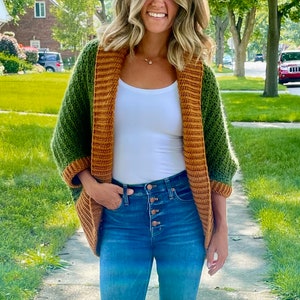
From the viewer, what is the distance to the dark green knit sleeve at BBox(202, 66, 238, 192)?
2.58 m

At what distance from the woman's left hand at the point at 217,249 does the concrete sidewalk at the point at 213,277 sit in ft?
5.03

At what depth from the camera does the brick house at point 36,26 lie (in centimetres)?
5672

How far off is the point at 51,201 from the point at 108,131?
4.14 meters

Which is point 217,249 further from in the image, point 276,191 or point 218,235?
point 276,191

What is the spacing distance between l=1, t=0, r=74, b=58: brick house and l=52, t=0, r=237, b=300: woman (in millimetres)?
55476

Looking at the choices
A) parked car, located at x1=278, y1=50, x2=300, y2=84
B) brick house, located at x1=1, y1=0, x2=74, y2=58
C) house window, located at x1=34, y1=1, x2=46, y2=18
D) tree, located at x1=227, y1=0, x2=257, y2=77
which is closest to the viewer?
parked car, located at x1=278, y1=50, x2=300, y2=84

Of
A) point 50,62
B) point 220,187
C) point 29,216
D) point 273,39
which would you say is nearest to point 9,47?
point 50,62

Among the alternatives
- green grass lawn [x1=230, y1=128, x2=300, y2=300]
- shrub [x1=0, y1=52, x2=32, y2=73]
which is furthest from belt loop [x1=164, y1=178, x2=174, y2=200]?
shrub [x1=0, y1=52, x2=32, y2=73]

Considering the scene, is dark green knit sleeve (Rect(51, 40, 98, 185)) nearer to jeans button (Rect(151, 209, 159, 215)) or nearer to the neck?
the neck

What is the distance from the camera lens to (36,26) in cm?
5734

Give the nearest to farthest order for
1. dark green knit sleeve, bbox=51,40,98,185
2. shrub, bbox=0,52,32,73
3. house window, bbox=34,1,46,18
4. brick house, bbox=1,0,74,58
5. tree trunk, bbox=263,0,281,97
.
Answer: dark green knit sleeve, bbox=51,40,98,185 < tree trunk, bbox=263,0,281,97 < shrub, bbox=0,52,32,73 < brick house, bbox=1,0,74,58 < house window, bbox=34,1,46,18

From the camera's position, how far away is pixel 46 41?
58.0m

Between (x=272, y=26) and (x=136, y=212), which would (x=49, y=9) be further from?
(x=136, y=212)

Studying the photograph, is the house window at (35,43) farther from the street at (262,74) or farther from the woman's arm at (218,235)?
the woman's arm at (218,235)
